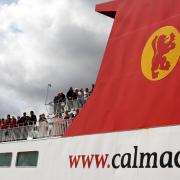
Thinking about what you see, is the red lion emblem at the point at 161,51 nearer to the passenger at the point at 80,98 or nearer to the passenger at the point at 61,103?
the passenger at the point at 80,98

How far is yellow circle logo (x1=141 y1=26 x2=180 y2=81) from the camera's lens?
8.03 metres

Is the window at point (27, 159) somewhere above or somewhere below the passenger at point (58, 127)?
below

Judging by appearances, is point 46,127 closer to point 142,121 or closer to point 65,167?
point 65,167

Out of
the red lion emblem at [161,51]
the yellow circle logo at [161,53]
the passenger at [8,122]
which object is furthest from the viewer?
the passenger at [8,122]

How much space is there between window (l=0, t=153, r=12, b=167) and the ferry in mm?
2993

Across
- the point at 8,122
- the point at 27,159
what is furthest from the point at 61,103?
the point at 8,122

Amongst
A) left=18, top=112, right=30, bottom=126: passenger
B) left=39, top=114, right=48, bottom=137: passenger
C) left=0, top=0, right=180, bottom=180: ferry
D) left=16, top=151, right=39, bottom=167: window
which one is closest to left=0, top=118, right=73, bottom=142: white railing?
left=39, top=114, right=48, bottom=137: passenger

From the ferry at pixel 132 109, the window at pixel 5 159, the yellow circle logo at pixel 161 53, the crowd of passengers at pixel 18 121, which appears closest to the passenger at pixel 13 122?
the crowd of passengers at pixel 18 121

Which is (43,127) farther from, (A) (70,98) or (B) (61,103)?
(A) (70,98)

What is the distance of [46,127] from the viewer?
1348 cm

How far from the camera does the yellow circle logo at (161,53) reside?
8031 millimetres

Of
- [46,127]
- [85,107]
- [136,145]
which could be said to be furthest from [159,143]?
[46,127]

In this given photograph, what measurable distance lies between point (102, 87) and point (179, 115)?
103 inches

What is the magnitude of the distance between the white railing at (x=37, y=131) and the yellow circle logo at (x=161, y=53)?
14.4ft
